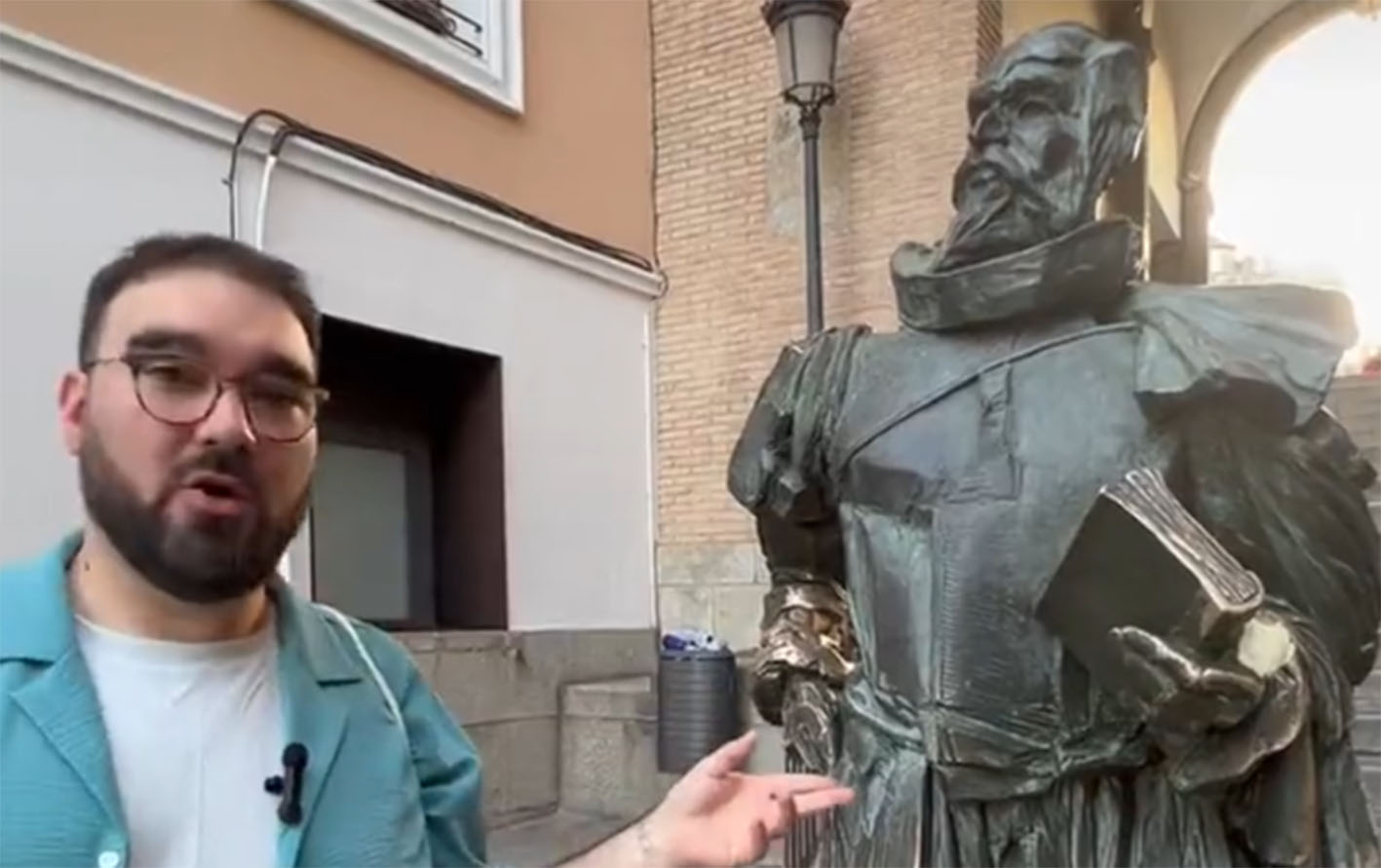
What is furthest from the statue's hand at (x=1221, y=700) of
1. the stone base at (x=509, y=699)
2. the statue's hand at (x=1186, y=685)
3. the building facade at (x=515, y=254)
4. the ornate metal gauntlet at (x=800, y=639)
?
the stone base at (x=509, y=699)

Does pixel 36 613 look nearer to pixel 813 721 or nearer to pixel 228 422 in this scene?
pixel 228 422

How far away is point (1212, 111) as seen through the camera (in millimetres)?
10852

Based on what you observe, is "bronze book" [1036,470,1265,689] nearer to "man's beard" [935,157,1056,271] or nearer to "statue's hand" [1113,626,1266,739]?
"statue's hand" [1113,626,1266,739]

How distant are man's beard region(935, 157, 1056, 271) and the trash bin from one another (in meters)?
3.56

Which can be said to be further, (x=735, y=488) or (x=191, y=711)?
(x=735, y=488)

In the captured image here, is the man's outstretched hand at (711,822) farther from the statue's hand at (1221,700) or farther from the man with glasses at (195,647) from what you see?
the statue's hand at (1221,700)

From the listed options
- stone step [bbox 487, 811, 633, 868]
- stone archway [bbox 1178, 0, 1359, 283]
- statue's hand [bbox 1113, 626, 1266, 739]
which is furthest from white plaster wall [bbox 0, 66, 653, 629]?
stone archway [bbox 1178, 0, 1359, 283]

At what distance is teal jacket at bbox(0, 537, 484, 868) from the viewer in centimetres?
99

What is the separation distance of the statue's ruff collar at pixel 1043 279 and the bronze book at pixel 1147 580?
0.92 ft

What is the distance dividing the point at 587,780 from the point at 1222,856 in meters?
4.18

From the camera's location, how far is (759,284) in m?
6.43

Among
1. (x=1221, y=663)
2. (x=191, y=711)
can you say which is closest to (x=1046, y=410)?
(x=1221, y=663)

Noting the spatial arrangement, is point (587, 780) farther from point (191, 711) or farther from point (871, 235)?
point (191, 711)

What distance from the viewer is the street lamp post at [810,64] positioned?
5.62 m
